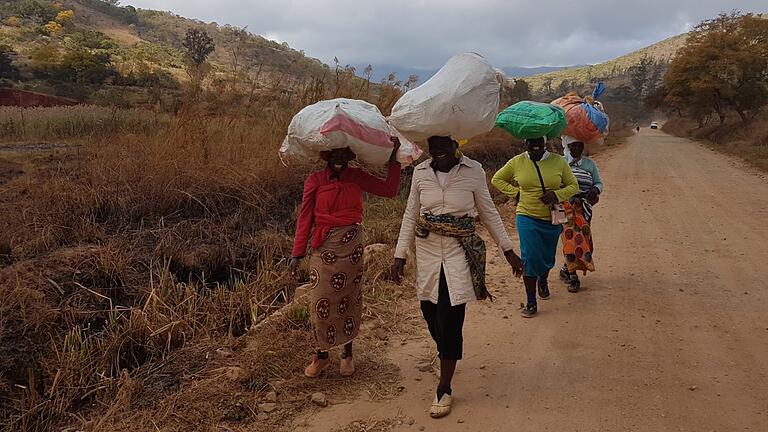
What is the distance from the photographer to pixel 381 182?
134 inches

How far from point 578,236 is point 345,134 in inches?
121

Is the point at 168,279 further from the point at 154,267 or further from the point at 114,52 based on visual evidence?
the point at 114,52

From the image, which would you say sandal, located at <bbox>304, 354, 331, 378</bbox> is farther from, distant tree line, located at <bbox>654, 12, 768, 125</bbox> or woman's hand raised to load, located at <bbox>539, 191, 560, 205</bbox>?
distant tree line, located at <bbox>654, 12, 768, 125</bbox>

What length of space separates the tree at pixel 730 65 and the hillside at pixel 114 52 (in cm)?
2313

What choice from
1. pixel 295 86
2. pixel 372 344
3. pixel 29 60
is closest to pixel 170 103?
pixel 295 86

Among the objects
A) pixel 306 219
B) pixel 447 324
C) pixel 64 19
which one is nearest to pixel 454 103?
pixel 306 219

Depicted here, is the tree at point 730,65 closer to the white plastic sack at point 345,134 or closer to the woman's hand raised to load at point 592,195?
the woman's hand raised to load at point 592,195

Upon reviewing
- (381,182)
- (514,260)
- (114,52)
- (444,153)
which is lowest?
(514,260)

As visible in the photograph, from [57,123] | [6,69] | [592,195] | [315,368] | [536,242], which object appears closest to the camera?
[315,368]

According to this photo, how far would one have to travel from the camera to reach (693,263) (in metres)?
6.23

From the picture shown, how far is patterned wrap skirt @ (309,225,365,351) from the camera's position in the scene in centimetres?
337

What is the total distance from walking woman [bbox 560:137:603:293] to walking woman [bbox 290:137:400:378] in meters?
2.53

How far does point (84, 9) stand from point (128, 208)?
66.1 metres

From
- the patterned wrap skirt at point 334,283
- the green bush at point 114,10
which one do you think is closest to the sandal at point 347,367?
the patterned wrap skirt at point 334,283
